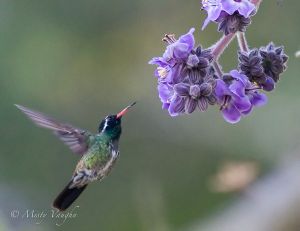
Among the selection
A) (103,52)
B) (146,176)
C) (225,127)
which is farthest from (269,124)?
(103,52)

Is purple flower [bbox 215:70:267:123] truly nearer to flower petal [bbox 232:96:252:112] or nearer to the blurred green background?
flower petal [bbox 232:96:252:112]

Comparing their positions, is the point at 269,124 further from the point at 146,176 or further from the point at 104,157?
the point at 104,157

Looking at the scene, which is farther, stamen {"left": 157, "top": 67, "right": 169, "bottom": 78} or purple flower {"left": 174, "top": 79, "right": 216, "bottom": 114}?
stamen {"left": 157, "top": 67, "right": 169, "bottom": 78}

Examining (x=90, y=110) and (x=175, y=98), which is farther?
(x=90, y=110)

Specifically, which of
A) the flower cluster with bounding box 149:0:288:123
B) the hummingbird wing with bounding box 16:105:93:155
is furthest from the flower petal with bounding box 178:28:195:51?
the hummingbird wing with bounding box 16:105:93:155

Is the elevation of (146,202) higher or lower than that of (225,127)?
lower

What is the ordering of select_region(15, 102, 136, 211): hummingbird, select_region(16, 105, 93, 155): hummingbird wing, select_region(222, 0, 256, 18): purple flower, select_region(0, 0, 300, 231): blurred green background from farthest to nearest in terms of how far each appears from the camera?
select_region(0, 0, 300, 231): blurred green background
select_region(15, 102, 136, 211): hummingbird
select_region(16, 105, 93, 155): hummingbird wing
select_region(222, 0, 256, 18): purple flower

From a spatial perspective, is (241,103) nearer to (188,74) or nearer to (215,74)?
(215,74)
